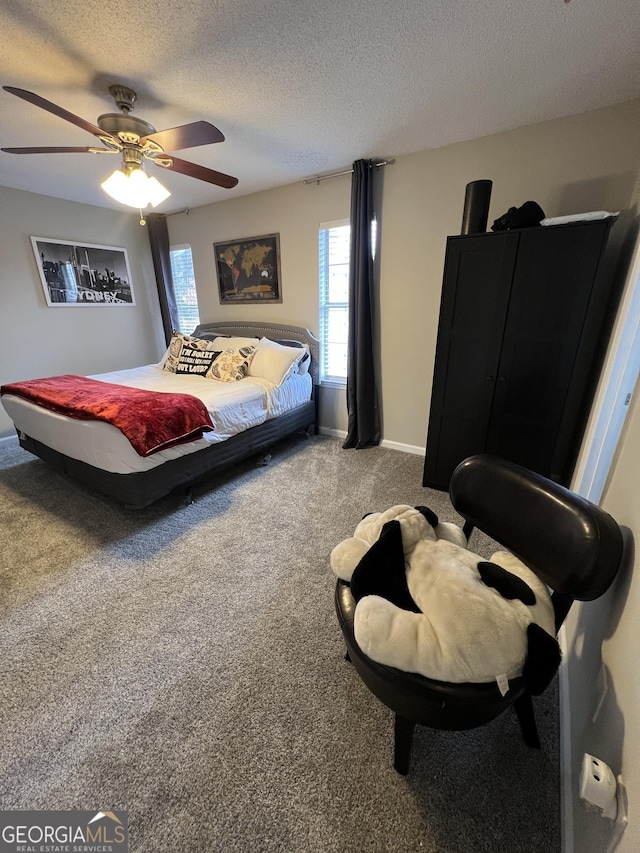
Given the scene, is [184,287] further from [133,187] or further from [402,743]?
[402,743]

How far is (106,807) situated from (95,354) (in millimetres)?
4337

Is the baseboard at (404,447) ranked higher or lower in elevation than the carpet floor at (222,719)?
higher

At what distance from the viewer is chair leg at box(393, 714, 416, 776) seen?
99cm

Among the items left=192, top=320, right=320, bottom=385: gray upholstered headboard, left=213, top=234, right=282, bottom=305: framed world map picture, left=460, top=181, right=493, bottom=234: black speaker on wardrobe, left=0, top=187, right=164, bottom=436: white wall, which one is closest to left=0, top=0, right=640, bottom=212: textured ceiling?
left=460, top=181, right=493, bottom=234: black speaker on wardrobe

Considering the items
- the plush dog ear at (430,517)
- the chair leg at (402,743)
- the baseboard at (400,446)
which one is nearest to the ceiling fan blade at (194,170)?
the plush dog ear at (430,517)

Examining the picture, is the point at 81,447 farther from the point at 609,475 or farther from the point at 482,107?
the point at 482,107

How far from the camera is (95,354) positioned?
4145 mm

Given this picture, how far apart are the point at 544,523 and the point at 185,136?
2.38 meters

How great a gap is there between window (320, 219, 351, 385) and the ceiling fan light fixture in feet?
5.42

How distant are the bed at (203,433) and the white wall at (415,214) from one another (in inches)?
12.1

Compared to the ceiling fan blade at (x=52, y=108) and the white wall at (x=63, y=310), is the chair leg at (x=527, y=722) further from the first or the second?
the white wall at (x=63, y=310)

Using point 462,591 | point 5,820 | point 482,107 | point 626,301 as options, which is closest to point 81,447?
point 5,820

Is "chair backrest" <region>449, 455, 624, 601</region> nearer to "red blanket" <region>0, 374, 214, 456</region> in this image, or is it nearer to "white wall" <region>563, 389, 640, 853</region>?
"white wall" <region>563, 389, 640, 853</region>

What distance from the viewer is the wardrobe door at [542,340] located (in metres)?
1.90
